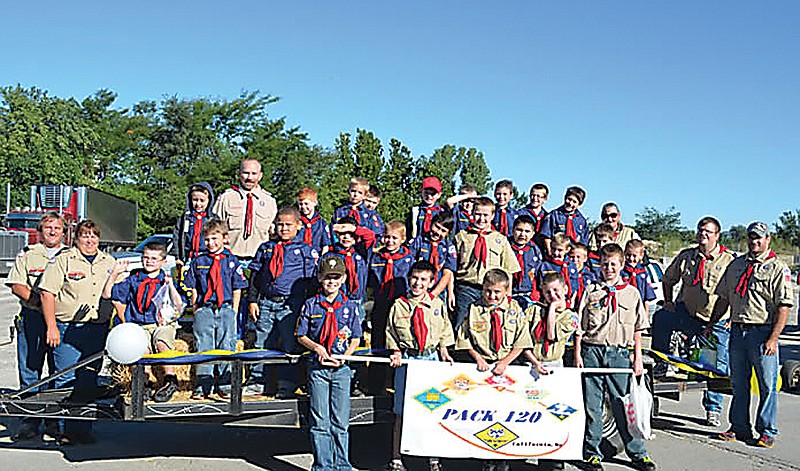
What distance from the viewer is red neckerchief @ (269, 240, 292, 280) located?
6160 millimetres

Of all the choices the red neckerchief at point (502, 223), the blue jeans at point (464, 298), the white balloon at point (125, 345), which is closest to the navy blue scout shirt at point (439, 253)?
the blue jeans at point (464, 298)

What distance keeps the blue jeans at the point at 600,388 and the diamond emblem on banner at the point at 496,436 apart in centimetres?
79

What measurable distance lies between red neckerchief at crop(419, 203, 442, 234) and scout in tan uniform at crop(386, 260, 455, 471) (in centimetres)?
153

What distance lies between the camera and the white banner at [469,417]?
5398 millimetres

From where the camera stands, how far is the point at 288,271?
6184 mm

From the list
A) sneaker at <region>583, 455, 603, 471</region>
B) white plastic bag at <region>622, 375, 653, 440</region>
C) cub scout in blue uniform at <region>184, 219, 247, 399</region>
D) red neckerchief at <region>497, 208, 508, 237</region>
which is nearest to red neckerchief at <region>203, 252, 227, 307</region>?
cub scout in blue uniform at <region>184, 219, 247, 399</region>

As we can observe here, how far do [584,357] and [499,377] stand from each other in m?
0.94

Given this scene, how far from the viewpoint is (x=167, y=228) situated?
3941 cm

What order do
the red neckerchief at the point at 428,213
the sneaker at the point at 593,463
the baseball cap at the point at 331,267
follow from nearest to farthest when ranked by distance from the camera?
1. the baseball cap at the point at 331,267
2. the sneaker at the point at 593,463
3. the red neckerchief at the point at 428,213

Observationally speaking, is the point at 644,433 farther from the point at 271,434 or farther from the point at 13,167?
the point at 13,167

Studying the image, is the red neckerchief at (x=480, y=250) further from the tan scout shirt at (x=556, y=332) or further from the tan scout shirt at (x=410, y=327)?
the tan scout shirt at (x=410, y=327)

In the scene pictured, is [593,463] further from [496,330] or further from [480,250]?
[480,250]

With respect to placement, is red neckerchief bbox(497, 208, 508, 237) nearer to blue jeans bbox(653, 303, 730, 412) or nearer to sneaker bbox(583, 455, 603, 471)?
blue jeans bbox(653, 303, 730, 412)

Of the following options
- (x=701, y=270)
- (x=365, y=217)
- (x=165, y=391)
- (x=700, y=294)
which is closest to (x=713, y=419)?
(x=700, y=294)
